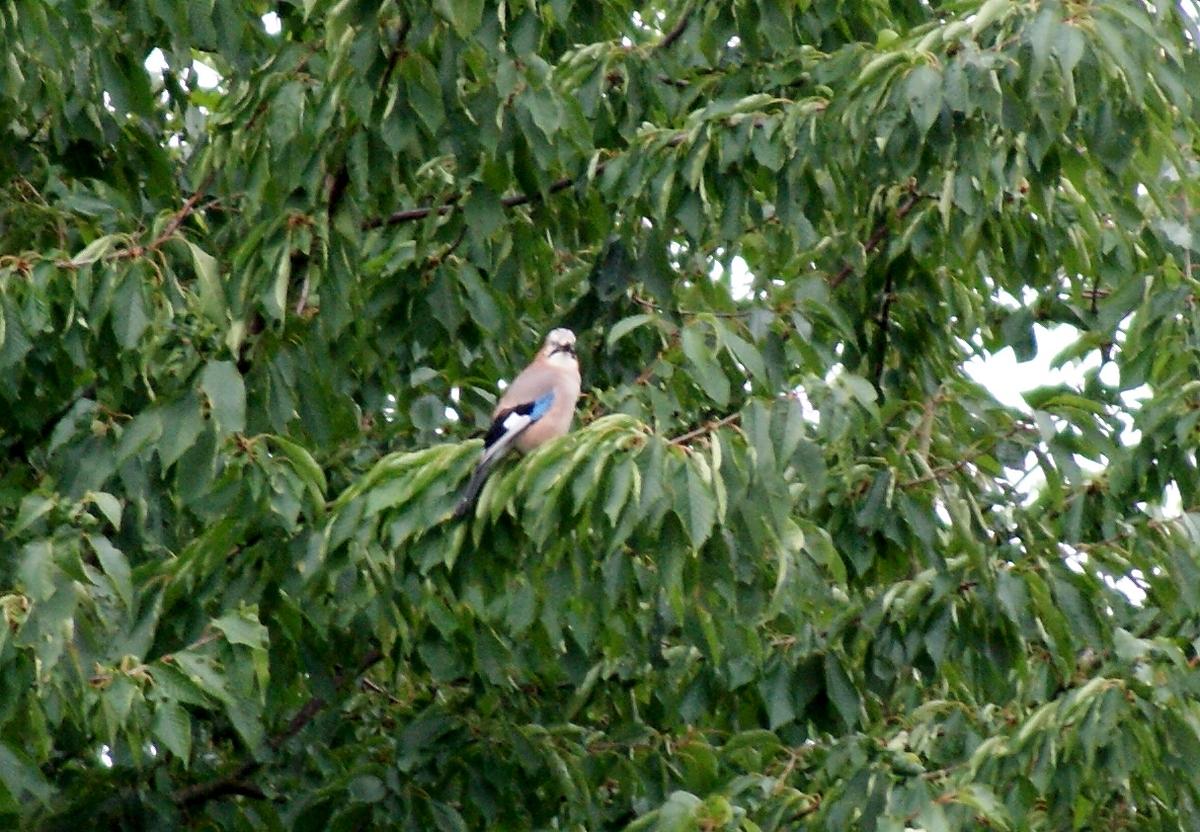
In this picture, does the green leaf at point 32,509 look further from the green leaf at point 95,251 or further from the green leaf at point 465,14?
the green leaf at point 465,14

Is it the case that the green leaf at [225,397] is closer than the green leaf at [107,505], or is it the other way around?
the green leaf at [107,505]

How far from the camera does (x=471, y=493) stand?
16.8 ft

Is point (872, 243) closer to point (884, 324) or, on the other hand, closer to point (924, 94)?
point (884, 324)

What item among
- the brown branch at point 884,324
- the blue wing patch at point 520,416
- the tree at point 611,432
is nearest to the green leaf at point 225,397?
the tree at point 611,432

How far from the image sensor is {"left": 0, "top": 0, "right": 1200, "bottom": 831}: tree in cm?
517

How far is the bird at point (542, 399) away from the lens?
20.3ft

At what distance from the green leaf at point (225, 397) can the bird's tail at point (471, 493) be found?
0.74 m

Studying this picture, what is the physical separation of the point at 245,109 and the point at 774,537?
7.79 ft

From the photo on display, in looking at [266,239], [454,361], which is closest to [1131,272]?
[454,361]

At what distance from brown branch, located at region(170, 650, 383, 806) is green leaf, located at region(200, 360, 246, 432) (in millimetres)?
1323

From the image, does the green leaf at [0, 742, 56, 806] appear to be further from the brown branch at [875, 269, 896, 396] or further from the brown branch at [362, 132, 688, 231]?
the brown branch at [875, 269, 896, 396]

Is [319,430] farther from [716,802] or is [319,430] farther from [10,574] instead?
[716,802]

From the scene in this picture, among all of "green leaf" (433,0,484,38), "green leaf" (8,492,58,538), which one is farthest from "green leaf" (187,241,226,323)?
"green leaf" (433,0,484,38)

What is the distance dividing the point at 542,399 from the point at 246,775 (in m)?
1.64
